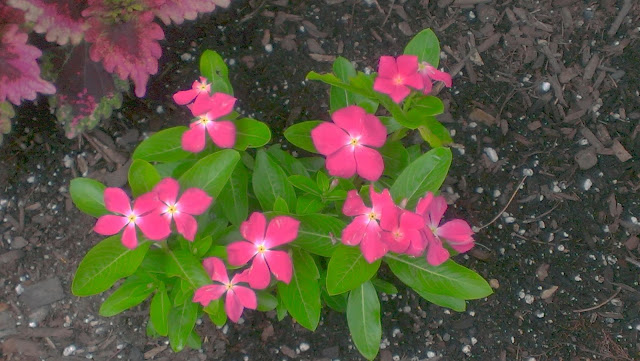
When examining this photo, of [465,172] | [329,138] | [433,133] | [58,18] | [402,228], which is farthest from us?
[465,172]

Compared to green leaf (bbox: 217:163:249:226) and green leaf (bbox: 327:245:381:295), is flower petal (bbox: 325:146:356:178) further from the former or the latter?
green leaf (bbox: 217:163:249:226)

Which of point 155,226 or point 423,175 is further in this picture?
point 423,175

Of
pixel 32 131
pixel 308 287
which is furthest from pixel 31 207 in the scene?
pixel 308 287

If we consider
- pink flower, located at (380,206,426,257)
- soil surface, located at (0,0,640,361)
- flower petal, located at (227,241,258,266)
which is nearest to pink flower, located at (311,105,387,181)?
pink flower, located at (380,206,426,257)

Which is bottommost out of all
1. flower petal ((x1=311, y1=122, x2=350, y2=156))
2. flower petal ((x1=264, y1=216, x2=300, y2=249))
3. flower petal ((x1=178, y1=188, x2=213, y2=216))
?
flower petal ((x1=264, y1=216, x2=300, y2=249))

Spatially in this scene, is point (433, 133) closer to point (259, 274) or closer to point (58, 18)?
point (259, 274)

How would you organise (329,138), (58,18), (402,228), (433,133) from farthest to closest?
(58,18)
(433,133)
(329,138)
(402,228)

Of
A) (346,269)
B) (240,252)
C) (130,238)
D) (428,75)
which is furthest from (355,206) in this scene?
(130,238)
